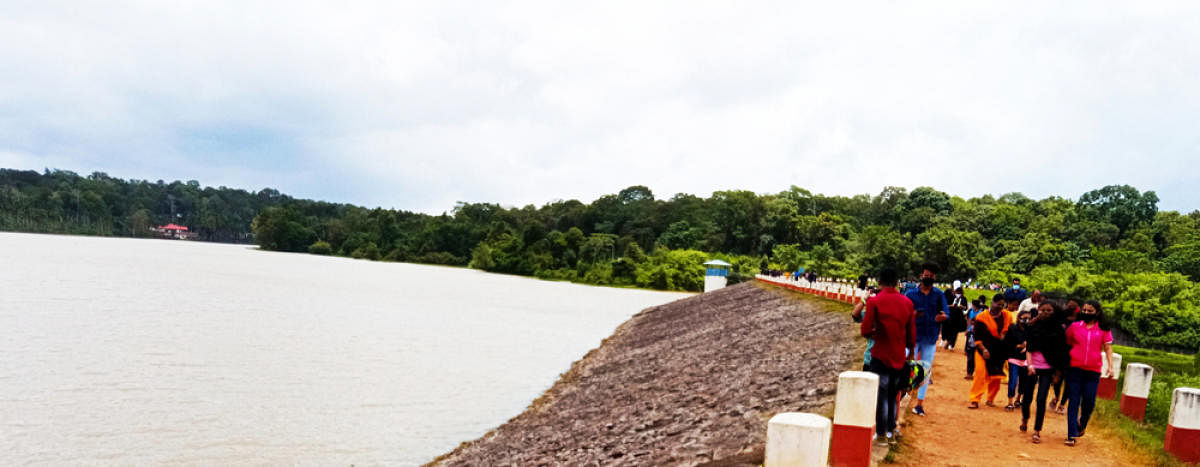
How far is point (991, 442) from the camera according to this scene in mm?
10641

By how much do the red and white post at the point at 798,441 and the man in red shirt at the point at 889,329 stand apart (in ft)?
8.73

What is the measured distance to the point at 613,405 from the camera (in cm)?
2120

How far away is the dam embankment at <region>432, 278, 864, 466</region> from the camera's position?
14.0 metres

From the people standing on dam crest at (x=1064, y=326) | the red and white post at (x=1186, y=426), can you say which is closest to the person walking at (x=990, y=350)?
the people standing on dam crest at (x=1064, y=326)

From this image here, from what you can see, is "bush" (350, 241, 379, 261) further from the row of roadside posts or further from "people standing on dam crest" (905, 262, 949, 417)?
the row of roadside posts

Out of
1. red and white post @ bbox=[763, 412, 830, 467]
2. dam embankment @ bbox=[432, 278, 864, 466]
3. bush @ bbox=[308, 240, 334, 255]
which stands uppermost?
red and white post @ bbox=[763, 412, 830, 467]

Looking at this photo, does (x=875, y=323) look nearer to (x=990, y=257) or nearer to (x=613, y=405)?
(x=613, y=405)

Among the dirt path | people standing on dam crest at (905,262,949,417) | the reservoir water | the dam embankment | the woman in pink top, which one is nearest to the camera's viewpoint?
the dirt path

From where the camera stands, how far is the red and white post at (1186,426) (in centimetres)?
987

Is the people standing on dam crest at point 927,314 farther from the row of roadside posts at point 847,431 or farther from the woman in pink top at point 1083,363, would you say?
the row of roadside posts at point 847,431

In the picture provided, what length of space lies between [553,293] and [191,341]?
49939mm

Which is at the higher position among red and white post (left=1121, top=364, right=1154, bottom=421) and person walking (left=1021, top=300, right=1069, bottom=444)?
person walking (left=1021, top=300, right=1069, bottom=444)

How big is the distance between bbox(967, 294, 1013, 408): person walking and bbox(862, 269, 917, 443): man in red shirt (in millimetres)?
4220

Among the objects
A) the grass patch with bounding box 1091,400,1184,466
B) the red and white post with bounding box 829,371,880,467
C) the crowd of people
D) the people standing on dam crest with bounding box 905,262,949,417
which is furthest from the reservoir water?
the grass patch with bounding box 1091,400,1184,466
